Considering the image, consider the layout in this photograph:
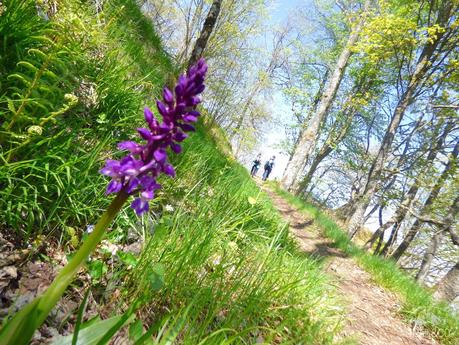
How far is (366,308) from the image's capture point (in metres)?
4.50

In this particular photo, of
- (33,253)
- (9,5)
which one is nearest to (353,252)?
A: (33,253)

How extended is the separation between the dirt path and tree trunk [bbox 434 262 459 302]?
2.19 meters

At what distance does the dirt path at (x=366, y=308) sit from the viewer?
3.67m

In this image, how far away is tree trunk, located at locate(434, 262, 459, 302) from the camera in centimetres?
684

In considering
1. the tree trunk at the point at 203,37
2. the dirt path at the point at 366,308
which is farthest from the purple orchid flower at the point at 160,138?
the tree trunk at the point at 203,37

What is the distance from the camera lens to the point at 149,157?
763mm

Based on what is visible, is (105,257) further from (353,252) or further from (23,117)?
(353,252)

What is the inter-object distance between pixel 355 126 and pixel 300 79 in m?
5.56

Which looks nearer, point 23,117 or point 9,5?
point 23,117

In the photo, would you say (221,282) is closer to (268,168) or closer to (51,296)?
(51,296)

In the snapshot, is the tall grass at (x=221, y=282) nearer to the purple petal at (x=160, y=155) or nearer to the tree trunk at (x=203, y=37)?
the purple petal at (x=160, y=155)

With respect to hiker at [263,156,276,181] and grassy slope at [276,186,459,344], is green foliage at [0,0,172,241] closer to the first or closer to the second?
grassy slope at [276,186,459,344]

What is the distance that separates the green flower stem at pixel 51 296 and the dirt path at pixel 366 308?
2.60 meters

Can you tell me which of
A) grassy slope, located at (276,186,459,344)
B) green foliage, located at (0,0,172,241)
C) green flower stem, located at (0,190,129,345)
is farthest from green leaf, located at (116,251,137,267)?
grassy slope, located at (276,186,459,344)
